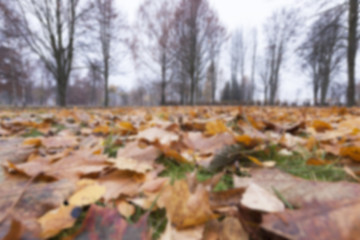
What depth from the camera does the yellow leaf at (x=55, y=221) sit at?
1.27ft

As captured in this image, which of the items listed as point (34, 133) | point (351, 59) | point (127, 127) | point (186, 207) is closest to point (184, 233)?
point (186, 207)

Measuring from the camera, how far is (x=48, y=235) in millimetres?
384

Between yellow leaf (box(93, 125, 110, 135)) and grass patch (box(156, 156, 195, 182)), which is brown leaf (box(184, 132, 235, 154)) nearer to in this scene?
grass patch (box(156, 156, 195, 182))

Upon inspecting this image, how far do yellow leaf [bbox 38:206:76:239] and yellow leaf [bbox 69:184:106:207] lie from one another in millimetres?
31

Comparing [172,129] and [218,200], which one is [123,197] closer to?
[218,200]

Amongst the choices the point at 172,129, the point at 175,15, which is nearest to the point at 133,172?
the point at 172,129

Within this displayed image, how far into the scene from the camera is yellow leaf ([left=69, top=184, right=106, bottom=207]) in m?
0.48

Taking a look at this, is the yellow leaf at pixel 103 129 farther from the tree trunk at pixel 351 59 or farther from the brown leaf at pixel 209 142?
the tree trunk at pixel 351 59

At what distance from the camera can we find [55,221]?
0.41 m

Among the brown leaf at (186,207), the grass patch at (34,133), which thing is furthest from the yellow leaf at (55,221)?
the grass patch at (34,133)

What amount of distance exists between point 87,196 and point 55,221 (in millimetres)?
92

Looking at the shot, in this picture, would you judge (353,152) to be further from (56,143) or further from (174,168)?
(56,143)

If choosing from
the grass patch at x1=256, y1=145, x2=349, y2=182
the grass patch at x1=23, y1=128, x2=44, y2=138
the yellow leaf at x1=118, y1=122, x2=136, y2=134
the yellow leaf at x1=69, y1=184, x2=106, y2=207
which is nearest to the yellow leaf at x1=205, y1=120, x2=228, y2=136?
the grass patch at x1=256, y1=145, x2=349, y2=182

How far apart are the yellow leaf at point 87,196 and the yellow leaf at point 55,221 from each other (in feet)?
0.10
